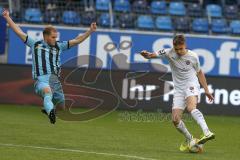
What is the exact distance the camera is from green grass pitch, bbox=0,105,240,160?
468 inches

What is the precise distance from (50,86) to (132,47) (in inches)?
456

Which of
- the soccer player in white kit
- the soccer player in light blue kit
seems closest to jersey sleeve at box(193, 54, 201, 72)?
the soccer player in white kit

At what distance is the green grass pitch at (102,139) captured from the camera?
39.0 feet

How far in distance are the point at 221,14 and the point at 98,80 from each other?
7917 millimetres

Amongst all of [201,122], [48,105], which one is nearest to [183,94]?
[201,122]

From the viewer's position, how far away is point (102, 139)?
47.4 ft

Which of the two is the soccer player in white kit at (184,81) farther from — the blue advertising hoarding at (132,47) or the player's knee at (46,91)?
the blue advertising hoarding at (132,47)

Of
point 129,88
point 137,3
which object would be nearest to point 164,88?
point 129,88

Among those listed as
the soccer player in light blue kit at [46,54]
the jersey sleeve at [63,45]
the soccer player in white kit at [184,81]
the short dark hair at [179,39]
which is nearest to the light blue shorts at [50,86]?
the soccer player in light blue kit at [46,54]

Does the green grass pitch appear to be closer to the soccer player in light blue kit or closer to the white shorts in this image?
the white shorts

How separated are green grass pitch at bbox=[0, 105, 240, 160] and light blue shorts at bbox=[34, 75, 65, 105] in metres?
0.74

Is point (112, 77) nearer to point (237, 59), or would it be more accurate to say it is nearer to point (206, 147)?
point (237, 59)

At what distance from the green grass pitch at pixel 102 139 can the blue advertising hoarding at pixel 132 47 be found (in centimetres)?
459

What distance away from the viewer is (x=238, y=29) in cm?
2708
